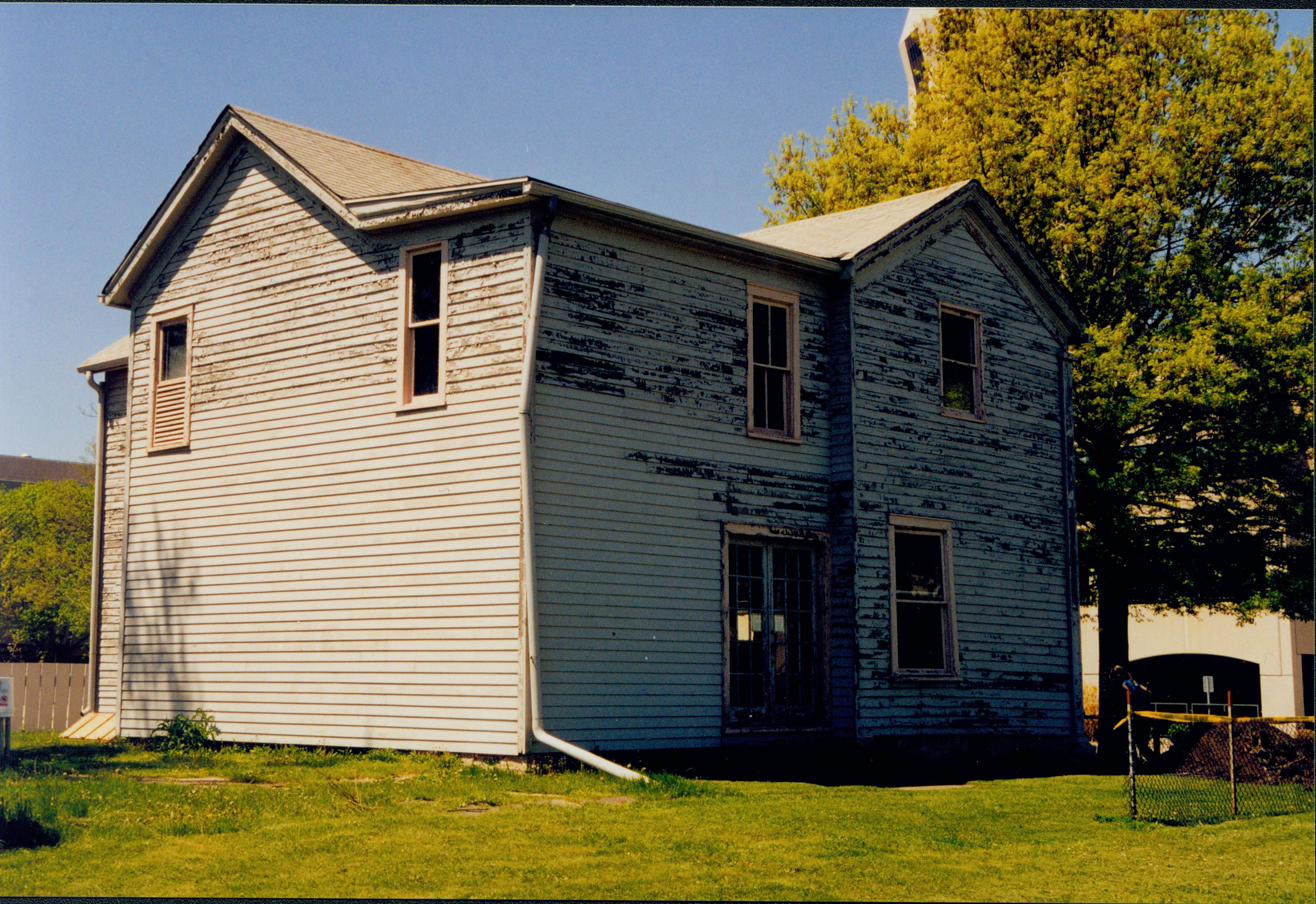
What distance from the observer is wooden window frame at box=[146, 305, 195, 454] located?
18156 mm

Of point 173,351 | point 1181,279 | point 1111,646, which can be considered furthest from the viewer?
point 1111,646

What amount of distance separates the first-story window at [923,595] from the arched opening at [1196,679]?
19133mm

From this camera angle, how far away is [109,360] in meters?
21.5

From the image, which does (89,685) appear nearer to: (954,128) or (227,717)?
(227,717)

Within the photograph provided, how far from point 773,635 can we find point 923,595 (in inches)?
104

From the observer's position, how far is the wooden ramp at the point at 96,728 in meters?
18.8

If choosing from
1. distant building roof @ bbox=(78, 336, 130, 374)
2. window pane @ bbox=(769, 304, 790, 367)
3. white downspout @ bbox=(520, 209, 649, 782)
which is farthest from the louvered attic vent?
window pane @ bbox=(769, 304, 790, 367)

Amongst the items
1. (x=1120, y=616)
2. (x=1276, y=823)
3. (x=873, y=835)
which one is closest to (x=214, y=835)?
(x=873, y=835)

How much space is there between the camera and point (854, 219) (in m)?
20.1

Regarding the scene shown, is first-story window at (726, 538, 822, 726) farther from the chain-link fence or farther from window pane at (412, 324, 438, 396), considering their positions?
window pane at (412, 324, 438, 396)

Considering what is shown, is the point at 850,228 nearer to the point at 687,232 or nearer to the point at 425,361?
the point at 687,232

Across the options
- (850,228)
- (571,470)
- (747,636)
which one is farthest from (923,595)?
(571,470)

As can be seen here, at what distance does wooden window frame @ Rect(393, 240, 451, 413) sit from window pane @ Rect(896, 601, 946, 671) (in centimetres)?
680

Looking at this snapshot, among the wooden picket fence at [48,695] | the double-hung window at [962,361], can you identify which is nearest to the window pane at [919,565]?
the double-hung window at [962,361]
